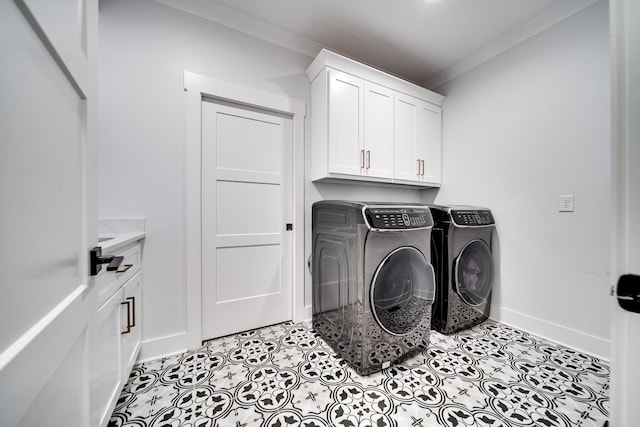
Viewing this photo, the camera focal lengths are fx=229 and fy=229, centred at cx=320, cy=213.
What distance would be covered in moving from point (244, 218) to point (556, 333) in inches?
102

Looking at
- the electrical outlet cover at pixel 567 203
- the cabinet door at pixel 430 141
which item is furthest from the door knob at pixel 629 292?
the cabinet door at pixel 430 141

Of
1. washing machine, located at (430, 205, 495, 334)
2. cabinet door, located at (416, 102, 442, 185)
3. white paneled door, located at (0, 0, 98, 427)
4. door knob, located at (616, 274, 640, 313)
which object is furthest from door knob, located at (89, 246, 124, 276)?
cabinet door, located at (416, 102, 442, 185)

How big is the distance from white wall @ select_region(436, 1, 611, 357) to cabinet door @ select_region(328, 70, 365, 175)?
1.18 metres

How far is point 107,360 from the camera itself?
95cm

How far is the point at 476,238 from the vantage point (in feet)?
6.46

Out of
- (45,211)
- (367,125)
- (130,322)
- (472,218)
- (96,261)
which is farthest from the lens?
(367,125)

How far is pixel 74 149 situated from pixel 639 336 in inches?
59.1

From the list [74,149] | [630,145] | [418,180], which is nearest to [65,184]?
[74,149]

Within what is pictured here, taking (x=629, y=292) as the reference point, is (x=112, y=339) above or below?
below

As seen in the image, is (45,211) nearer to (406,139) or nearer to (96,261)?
(96,261)

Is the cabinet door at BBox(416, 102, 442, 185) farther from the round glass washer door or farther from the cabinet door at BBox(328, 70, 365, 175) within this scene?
the round glass washer door

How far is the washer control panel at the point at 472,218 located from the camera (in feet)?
6.04

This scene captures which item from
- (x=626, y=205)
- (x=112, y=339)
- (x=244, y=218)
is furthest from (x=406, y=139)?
(x=112, y=339)

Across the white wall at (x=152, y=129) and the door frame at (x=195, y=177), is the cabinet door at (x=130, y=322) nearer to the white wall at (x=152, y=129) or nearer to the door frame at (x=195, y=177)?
the white wall at (x=152, y=129)
